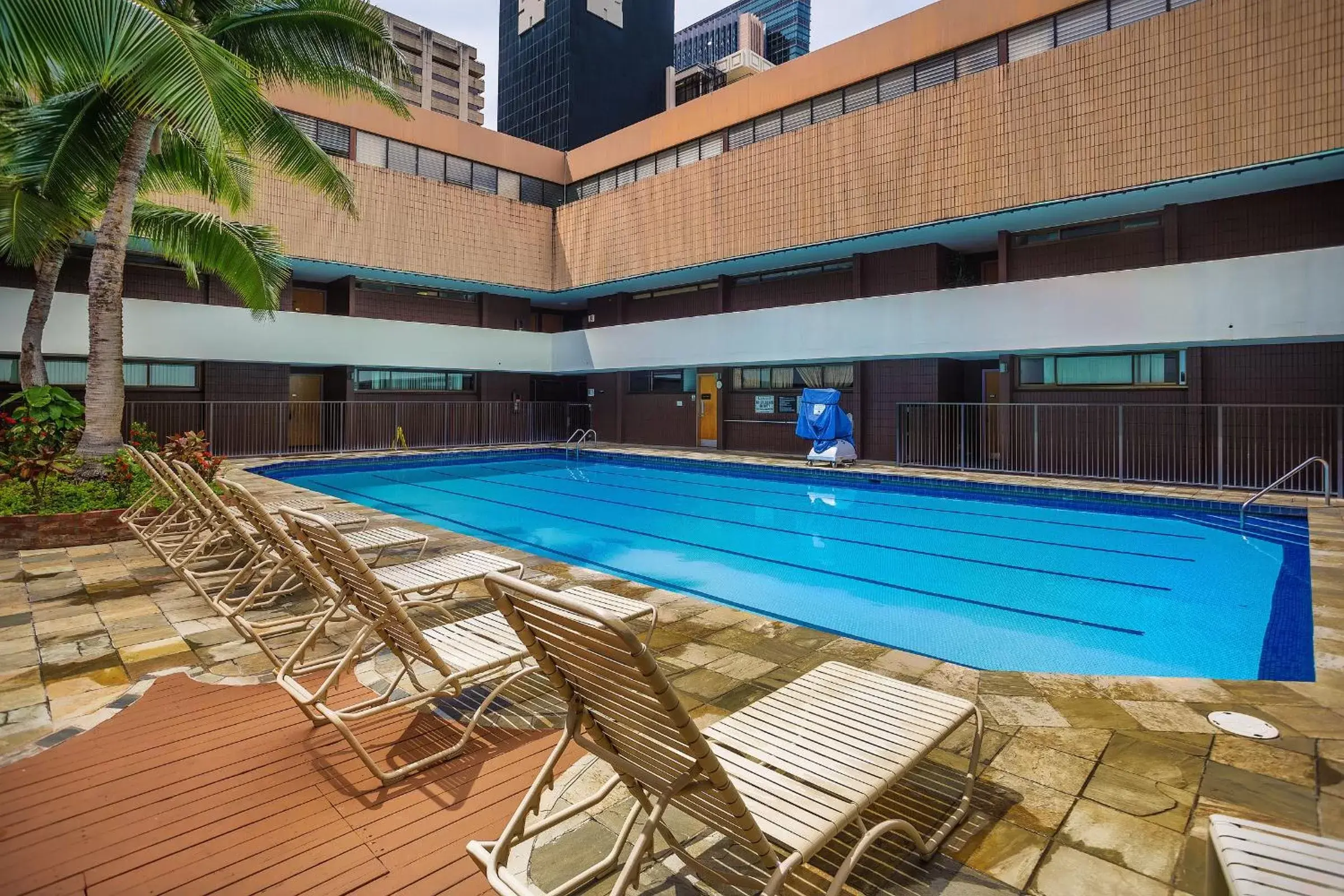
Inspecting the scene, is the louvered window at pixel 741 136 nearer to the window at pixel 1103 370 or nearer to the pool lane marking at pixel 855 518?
the window at pixel 1103 370

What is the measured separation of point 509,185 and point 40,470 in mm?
15930

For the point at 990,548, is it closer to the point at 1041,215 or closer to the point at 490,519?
the point at 490,519

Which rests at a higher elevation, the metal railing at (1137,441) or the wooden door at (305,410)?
the wooden door at (305,410)

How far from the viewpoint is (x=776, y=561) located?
7.84 metres

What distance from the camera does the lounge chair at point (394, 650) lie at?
2.61m

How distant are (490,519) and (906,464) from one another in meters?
9.16

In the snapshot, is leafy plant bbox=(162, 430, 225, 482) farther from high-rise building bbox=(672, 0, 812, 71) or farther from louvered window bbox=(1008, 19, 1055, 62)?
high-rise building bbox=(672, 0, 812, 71)

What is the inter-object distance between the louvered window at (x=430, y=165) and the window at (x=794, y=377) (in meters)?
10.00

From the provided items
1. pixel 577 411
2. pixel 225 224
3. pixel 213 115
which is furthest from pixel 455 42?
pixel 213 115

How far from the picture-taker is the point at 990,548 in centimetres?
825

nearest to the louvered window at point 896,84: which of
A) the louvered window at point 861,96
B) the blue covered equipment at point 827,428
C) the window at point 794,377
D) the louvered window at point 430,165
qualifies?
the louvered window at point 861,96

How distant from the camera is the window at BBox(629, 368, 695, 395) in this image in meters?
20.5

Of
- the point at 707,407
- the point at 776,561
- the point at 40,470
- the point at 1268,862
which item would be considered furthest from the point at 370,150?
the point at 1268,862

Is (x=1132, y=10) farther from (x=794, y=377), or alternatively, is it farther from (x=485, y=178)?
(x=485, y=178)
